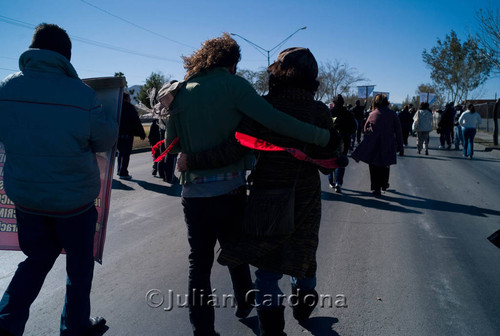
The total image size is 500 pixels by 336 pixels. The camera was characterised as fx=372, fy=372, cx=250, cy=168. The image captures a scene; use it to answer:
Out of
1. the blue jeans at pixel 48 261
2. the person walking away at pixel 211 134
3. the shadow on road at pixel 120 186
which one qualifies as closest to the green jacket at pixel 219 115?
the person walking away at pixel 211 134

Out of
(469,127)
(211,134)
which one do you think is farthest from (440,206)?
(469,127)

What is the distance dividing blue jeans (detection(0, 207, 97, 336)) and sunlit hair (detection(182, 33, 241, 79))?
3.69 ft

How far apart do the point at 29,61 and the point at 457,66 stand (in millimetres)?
39073

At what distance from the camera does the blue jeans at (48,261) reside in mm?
2197

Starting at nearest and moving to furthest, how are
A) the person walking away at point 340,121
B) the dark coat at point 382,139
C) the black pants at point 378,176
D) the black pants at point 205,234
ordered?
the black pants at point 205,234 < the dark coat at point 382,139 < the black pants at point 378,176 < the person walking away at point 340,121

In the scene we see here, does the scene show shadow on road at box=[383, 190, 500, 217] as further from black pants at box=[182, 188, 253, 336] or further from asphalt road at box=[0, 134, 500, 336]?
black pants at box=[182, 188, 253, 336]

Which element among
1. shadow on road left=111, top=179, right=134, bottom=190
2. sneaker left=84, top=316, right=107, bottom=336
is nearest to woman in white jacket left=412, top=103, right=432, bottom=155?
shadow on road left=111, top=179, right=134, bottom=190

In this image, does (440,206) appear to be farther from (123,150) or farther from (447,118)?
(447,118)

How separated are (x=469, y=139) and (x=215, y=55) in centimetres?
1380

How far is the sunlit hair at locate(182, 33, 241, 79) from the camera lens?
2.26 meters

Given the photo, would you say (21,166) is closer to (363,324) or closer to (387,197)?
(363,324)

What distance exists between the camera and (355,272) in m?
3.68

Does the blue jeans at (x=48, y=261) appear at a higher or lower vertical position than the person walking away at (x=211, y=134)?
lower

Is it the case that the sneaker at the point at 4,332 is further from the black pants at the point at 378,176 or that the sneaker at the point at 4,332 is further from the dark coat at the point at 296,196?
the black pants at the point at 378,176
